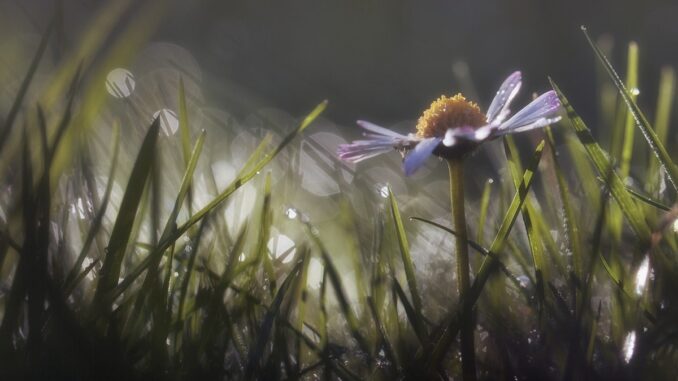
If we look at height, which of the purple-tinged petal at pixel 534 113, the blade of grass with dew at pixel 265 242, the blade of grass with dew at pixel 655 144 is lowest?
the blade of grass with dew at pixel 265 242

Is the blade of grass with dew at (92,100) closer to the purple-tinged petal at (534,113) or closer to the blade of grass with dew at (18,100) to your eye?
the blade of grass with dew at (18,100)

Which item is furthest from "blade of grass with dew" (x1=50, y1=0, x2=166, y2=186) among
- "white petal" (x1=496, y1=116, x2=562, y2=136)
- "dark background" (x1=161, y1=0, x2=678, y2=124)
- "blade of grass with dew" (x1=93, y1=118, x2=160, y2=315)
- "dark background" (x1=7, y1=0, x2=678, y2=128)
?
"dark background" (x1=161, y1=0, x2=678, y2=124)

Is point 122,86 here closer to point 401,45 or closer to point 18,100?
point 18,100

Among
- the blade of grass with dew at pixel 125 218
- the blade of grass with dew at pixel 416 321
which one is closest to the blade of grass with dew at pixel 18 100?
the blade of grass with dew at pixel 125 218

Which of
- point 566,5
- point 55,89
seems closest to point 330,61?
point 566,5

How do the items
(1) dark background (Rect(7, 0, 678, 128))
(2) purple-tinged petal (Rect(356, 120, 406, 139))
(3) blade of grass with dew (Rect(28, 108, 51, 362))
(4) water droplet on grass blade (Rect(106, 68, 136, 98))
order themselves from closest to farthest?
(3) blade of grass with dew (Rect(28, 108, 51, 362)) → (2) purple-tinged petal (Rect(356, 120, 406, 139)) → (4) water droplet on grass blade (Rect(106, 68, 136, 98)) → (1) dark background (Rect(7, 0, 678, 128))

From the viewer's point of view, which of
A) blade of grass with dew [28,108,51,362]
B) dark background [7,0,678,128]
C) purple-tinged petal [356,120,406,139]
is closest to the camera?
blade of grass with dew [28,108,51,362]

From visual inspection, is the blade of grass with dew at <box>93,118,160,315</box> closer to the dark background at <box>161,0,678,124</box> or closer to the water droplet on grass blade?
the water droplet on grass blade
